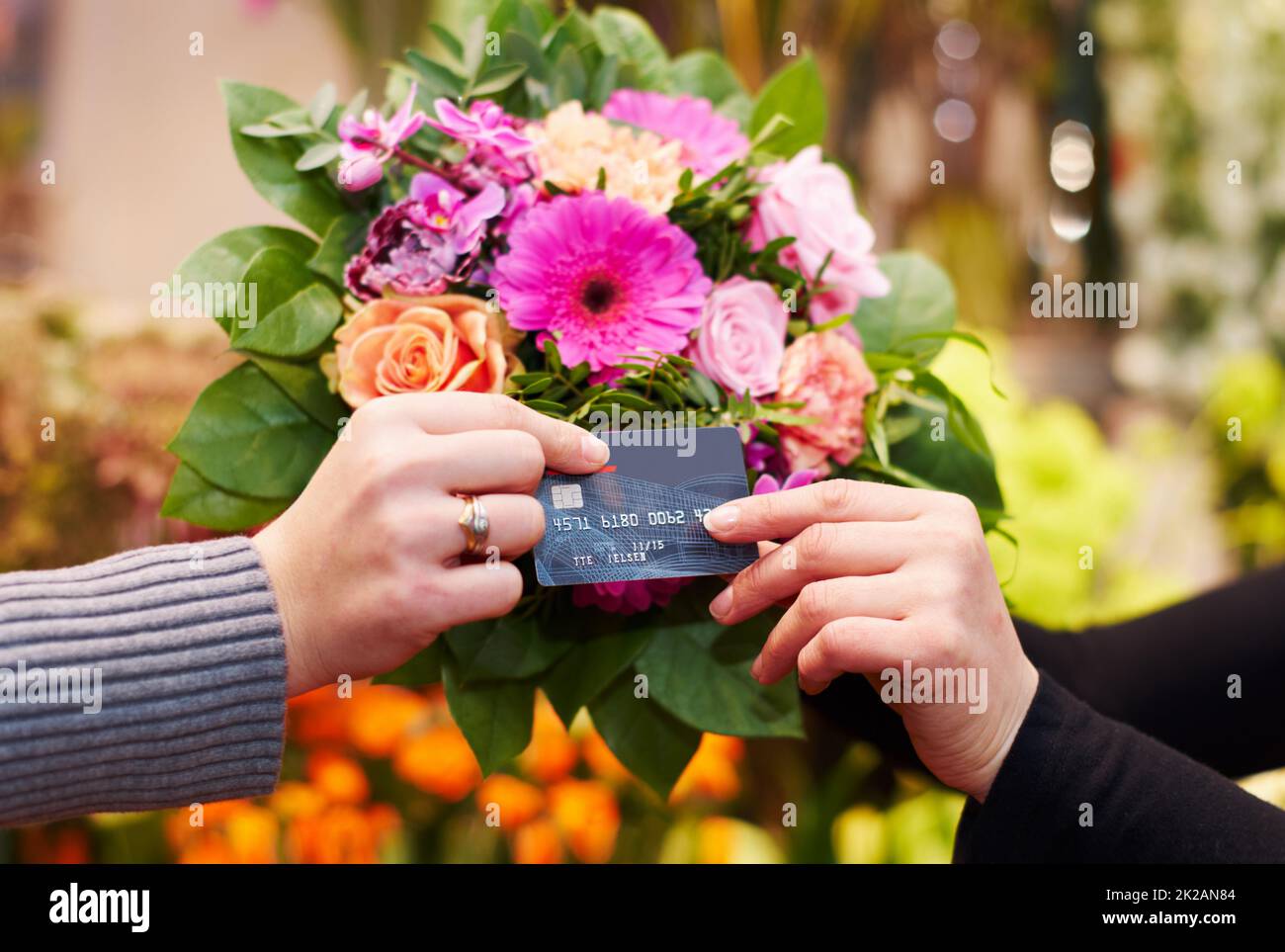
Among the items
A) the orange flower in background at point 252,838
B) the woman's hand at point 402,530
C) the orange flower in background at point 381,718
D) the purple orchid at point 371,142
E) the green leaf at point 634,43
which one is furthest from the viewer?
the orange flower in background at point 381,718

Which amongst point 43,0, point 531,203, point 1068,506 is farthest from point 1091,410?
point 43,0

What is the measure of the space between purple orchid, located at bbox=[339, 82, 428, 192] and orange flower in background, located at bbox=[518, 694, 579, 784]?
0.89 m

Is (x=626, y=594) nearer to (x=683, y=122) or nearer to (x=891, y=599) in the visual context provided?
(x=891, y=599)

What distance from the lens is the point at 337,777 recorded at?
1317mm

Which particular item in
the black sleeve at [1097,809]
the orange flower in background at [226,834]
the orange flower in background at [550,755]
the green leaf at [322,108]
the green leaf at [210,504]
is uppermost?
the green leaf at [322,108]

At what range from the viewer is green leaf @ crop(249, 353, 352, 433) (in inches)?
26.6

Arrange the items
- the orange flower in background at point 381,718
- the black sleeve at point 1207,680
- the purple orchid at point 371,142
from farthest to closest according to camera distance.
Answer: the orange flower in background at point 381,718
the black sleeve at point 1207,680
the purple orchid at point 371,142

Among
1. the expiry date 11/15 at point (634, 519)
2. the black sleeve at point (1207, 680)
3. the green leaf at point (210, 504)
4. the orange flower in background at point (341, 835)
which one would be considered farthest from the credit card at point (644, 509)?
the orange flower in background at point (341, 835)

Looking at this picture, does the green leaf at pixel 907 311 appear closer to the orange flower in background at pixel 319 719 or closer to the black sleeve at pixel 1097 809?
the black sleeve at pixel 1097 809

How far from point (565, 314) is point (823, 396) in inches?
7.6

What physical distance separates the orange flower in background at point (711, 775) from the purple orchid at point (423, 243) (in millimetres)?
902

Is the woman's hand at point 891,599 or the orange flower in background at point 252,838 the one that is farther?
the orange flower in background at point 252,838

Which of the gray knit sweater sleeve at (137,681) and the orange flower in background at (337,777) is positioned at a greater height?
the gray knit sweater sleeve at (137,681)

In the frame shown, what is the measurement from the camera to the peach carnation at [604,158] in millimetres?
664
